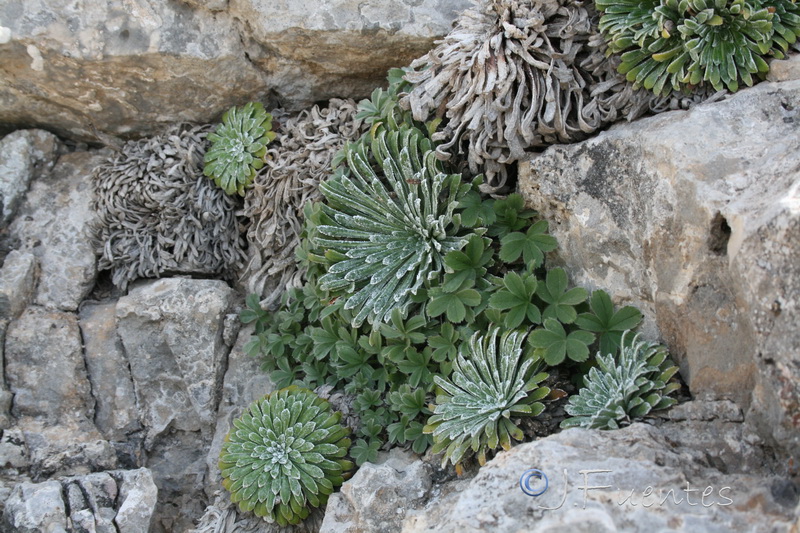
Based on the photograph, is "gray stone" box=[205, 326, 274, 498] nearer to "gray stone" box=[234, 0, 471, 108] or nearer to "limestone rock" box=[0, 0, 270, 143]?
"limestone rock" box=[0, 0, 270, 143]

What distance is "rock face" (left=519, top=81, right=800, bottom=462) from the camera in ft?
9.29

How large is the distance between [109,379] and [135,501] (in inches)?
47.5

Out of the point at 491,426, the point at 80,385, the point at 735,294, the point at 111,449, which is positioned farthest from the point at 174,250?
the point at 735,294

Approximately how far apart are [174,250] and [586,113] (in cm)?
316

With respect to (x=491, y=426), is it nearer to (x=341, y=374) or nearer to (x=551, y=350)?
(x=551, y=350)

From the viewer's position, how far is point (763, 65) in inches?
148

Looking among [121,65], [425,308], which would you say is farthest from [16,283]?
[425,308]

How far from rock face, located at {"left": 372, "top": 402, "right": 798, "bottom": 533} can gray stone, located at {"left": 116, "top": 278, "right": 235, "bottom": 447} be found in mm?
2277

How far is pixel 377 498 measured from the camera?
3.79m

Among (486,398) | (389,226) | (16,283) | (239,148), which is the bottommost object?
(486,398)

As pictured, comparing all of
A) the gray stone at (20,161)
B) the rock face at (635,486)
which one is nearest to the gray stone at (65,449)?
the gray stone at (20,161)

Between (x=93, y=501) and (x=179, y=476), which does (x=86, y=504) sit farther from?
(x=179, y=476)

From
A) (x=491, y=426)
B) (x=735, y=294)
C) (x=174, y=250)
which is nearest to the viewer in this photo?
(x=735, y=294)

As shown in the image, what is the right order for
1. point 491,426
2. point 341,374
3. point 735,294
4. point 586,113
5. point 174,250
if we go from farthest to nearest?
1. point 174,250
2. point 341,374
3. point 586,113
4. point 491,426
5. point 735,294
